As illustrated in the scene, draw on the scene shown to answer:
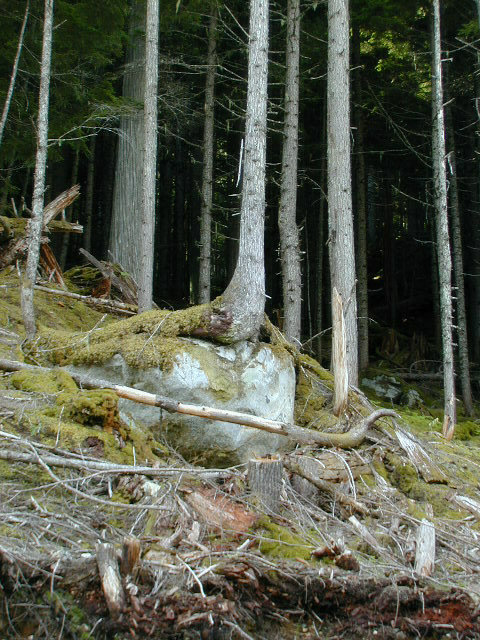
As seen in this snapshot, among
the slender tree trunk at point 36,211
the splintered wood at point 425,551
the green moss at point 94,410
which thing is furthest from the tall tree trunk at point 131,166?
the splintered wood at point 425,551

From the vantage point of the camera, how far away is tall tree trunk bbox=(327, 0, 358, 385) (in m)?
9.54

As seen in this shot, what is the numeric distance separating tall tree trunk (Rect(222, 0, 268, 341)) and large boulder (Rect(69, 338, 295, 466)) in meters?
0.37

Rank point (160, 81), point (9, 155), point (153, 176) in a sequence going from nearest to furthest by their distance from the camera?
point (153, 176) → point (9, 155) → point (160, 81)

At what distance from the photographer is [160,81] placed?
1481 cm

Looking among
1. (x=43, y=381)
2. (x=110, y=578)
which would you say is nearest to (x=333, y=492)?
(x=110, y=578)

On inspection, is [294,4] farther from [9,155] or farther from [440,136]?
[9,155]

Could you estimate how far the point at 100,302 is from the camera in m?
11.0

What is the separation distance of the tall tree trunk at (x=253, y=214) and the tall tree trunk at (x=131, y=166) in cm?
516

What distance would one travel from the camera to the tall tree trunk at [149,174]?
36.0ft

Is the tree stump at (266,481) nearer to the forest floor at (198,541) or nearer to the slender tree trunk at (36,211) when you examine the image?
the forest floor at (198,541)

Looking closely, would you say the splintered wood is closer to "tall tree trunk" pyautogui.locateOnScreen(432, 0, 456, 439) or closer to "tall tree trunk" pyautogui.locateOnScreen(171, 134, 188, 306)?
"tall tree trunk" pyautogui.locateOnScreen(432, 0, 456, 439)

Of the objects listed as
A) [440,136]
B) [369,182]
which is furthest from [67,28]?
[369,182]

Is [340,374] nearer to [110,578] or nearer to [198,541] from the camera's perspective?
[198,541]

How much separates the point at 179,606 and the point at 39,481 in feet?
5.47
